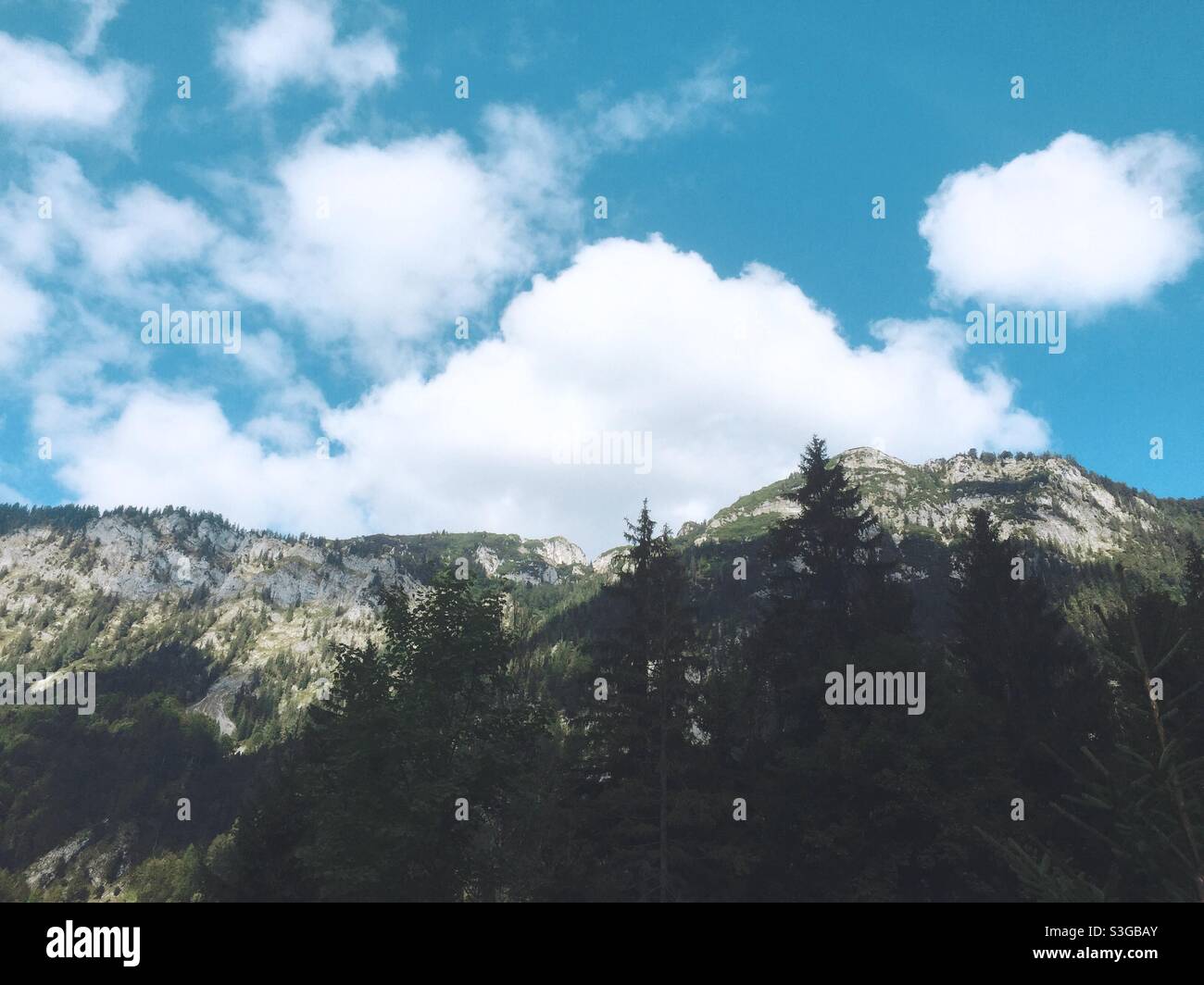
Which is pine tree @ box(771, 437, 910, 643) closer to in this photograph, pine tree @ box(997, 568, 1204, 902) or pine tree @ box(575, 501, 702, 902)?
pine tree @ box(575, 501, 702, 902)

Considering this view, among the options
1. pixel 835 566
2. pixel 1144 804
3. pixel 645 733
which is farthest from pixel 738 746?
pixel 1144 804

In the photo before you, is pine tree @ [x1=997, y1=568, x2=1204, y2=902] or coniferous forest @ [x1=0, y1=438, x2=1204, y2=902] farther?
coniferous forest @ [x1=0, y1=438, x2=1204, y2=902]

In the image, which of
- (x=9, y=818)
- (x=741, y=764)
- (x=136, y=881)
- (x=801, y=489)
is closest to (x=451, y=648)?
(x=741, y=764)

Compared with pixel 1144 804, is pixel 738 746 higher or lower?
lower

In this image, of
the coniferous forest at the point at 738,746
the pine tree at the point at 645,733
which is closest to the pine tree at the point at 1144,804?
the coniferous forest at the point at 738,746

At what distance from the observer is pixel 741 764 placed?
921 inches

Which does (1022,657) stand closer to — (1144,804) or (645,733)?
(645,733)

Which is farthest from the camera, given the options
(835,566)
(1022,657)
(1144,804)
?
(835,566)

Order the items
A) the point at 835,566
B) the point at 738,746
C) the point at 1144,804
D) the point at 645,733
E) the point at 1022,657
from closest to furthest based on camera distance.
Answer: the point at 1144,804 → the point at 645,733 → the point at 738,746 → the point at 1022,657 → the point at 835,566

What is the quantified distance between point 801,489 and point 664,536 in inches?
297

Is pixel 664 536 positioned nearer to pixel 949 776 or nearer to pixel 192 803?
pixel 949 776

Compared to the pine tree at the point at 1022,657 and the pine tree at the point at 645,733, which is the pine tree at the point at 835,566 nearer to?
the pine tree at the point at 1022,657

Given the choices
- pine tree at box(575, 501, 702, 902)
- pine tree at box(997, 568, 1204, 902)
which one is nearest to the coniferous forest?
pine tree at box(575, 501, 702, 902)

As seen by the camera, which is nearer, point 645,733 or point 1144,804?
point 1144,804
